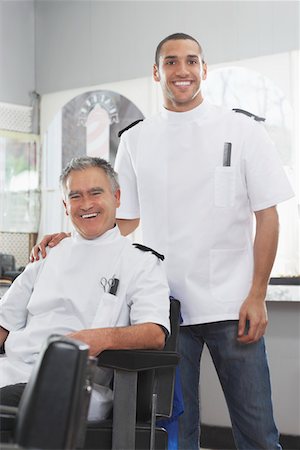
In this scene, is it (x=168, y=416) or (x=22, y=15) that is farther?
(x=22, y=15)

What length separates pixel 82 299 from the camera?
239 centimetres

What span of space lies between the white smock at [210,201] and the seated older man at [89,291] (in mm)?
156

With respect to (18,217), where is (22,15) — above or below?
above

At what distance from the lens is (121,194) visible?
2764 millimetres

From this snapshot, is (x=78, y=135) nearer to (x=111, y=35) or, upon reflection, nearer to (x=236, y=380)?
(x=111, y=35)

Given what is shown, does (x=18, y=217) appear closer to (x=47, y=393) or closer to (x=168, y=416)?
(x=168, y=416)

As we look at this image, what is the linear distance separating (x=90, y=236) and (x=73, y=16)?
273 cm

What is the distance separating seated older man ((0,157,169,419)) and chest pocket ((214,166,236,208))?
30cm

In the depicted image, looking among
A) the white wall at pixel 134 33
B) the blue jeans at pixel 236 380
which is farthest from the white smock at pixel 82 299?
the white wall at pixel 134 33

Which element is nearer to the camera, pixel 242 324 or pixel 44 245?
pixel 242 324

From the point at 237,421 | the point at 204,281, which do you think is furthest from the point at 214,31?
the point at 237,421

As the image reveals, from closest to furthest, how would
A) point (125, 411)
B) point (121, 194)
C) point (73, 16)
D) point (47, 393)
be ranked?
point (47, 393) < point (125, 411) < point (121, 194) < point (73, 16)

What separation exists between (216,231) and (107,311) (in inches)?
18.3

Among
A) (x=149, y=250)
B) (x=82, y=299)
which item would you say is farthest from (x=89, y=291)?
(x=149, y=250)
